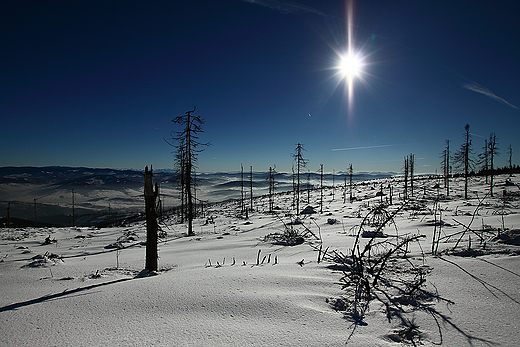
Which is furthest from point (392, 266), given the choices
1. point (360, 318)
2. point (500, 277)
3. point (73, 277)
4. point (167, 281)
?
point (73, 277)

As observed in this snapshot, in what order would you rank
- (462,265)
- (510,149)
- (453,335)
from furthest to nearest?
(510,149)
(462,265)
(453,335)

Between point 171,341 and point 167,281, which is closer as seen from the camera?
point 171,341

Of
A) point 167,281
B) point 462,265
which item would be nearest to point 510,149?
point 462,265

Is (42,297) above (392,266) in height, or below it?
below

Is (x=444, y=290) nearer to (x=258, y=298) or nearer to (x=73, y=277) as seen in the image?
(x=258, y=298)

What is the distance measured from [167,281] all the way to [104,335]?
1263 mm

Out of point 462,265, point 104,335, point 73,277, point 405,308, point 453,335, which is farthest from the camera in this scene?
point 73,277

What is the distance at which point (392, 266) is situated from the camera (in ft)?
9.45

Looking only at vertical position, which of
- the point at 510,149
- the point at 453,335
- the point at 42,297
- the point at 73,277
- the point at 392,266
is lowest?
the point at 73,277

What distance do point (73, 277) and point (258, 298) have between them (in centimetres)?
Result: 382

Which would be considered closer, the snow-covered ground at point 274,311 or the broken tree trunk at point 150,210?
the snow-covered ground at point 274,311

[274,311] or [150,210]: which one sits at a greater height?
[150,210]

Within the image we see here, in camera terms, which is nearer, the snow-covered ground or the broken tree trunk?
the snow-covered ground

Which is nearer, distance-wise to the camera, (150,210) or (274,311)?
(274,311)
